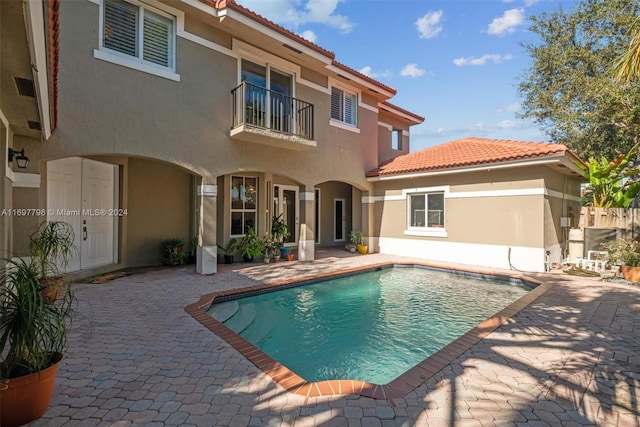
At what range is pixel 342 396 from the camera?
11.4ft

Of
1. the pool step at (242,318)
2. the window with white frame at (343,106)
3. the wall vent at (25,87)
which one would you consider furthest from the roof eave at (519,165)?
the wall vent at (25,87)

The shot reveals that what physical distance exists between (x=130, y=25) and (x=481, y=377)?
455 inches

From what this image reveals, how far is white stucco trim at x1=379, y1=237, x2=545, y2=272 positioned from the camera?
11.3 metres

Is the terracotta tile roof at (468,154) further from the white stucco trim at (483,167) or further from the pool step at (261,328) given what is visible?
the pool step at (261,328)

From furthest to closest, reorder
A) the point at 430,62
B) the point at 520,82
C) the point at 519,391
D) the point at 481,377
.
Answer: the point at 520,82 → the point at 430,62 → the point at 481,377 → the point at 519,391

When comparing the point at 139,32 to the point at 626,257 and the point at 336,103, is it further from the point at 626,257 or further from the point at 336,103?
the point at 626,257

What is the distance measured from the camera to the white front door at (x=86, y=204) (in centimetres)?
902

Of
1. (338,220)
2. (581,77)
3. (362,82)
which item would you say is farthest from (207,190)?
(581,77)

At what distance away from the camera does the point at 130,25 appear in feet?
29.5

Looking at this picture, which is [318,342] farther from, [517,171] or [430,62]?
[430,62]

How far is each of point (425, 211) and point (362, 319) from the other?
863 cm

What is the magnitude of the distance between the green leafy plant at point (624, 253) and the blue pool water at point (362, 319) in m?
3.22

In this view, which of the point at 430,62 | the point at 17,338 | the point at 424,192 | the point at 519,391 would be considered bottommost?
the point at 519,391

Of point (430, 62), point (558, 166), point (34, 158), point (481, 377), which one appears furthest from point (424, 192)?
point (34, 158)
